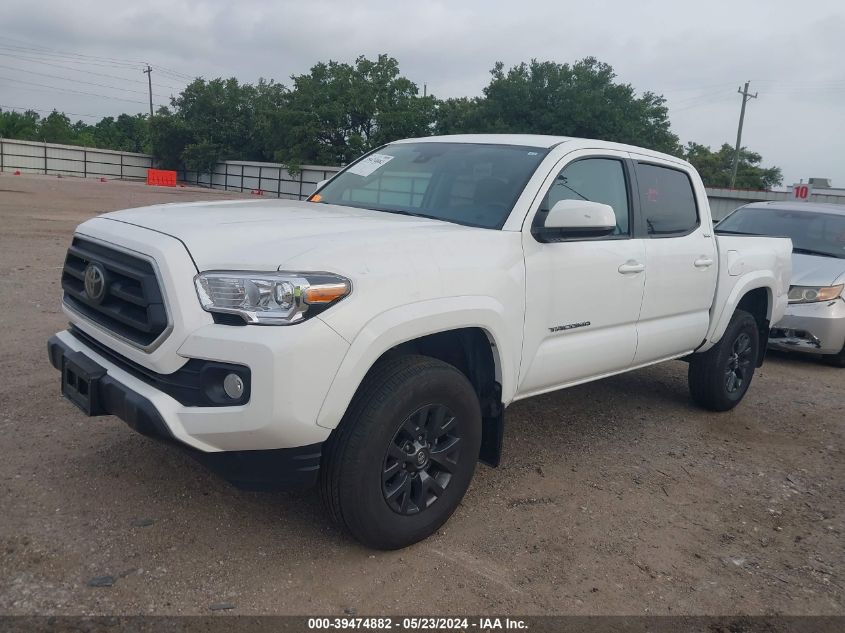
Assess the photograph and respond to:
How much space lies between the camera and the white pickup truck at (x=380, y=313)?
2723 millimetres

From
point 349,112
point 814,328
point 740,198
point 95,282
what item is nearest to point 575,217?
point 95,282

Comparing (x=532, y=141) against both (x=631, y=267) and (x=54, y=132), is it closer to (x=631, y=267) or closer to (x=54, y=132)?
(x=631, y=267)

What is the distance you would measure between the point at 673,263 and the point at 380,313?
2470 millimetres

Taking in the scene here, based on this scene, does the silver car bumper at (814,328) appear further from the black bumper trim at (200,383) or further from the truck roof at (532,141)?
the black bumper trim at (200,383)

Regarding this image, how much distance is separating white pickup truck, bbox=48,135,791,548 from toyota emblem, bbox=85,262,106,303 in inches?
0.5

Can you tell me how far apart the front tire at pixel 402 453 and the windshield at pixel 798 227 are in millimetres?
6023

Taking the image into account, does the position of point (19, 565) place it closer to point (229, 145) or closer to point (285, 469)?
point (285, 469)

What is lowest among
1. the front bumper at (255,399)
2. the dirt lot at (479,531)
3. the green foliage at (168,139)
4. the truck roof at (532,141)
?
the dirt lot at (479,531)

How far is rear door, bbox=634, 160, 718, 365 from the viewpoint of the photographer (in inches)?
177

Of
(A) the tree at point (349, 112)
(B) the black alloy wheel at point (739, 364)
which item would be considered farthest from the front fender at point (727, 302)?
(A) the tree at point (349, 112)

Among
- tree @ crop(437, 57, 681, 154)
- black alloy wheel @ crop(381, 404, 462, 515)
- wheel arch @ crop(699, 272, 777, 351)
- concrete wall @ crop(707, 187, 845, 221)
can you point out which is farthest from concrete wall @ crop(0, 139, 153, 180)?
black alloy wheel @ crop(381, 404, 462, 515)

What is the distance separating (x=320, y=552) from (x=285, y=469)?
1.98 ft

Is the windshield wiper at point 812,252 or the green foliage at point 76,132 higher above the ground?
the green foliage at point 76,132

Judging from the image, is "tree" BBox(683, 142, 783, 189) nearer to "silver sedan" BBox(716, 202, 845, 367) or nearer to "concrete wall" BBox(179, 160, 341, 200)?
"concrete wall" BBox(179, 160, 341, 200)
